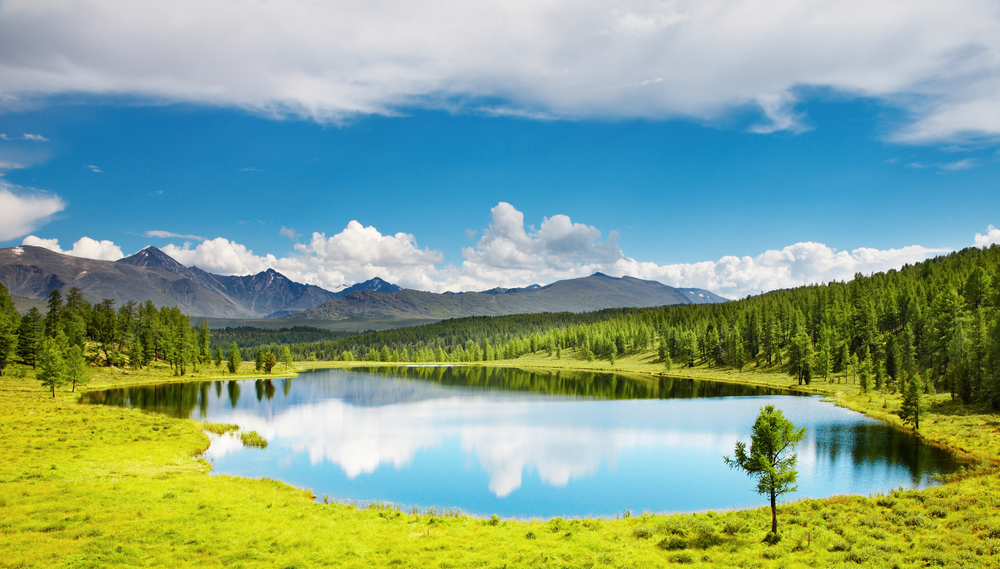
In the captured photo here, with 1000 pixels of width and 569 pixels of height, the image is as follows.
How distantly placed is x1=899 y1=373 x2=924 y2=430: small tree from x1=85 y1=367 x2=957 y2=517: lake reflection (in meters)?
3.39

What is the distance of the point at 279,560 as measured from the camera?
1983 cm

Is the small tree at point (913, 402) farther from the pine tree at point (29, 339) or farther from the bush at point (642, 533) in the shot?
the pine tree at point (29, 339)

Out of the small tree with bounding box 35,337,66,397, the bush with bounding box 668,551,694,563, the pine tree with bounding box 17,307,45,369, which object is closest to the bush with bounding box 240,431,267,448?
the small tree with bounding box 35,337,66,397

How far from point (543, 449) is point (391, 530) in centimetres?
2909

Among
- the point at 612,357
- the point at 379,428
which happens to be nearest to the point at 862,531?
the point at 379,428

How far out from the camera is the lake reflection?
124 ft

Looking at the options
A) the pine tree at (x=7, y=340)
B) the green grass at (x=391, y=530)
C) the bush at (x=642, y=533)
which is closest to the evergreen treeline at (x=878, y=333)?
the green grass at (x=391, y=530)

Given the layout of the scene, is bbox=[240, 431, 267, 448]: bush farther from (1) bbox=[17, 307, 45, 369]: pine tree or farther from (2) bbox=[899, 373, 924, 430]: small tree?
(1) bbox=[17, 307, 45, 369]: pine tree

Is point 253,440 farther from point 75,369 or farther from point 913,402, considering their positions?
point 913,402

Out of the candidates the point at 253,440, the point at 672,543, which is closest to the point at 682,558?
the point at 672,543

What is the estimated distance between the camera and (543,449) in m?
52.1

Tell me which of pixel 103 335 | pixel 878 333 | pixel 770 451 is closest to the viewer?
pixel 770 451

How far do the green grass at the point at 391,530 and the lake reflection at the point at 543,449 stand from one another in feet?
19.2

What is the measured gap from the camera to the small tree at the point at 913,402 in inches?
2258
